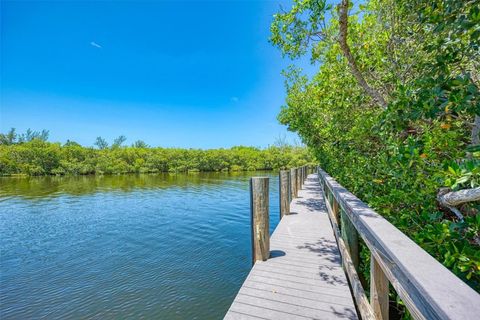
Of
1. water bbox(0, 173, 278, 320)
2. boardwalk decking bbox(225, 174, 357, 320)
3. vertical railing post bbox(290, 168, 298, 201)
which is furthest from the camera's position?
vertical railing post bbox(290, 168, 298, 201)

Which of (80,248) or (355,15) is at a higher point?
(355,15)

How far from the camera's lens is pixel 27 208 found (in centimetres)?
1298

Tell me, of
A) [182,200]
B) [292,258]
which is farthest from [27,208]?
[292,258]

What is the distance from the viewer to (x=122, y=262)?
264 inches

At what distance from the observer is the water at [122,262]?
4832 millimetres

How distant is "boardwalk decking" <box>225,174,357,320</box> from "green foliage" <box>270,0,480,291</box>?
1159 mm

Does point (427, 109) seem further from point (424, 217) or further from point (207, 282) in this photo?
point (207, 282)

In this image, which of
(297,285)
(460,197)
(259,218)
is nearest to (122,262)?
(259,218)

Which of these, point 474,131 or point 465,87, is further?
point 474,131

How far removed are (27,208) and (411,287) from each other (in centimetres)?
1696

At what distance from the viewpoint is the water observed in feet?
15.9

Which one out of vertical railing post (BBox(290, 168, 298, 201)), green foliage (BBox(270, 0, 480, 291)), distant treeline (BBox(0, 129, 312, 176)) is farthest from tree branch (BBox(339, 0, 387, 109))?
distant treeline (BBox(0, 129, 312, 176))

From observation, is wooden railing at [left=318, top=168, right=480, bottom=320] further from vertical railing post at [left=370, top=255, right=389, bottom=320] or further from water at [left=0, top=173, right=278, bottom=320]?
water at [left=0, top=173, right=278, bottom=320]

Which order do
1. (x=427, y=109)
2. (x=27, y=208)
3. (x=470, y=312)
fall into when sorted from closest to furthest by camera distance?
(x=470, y=312) → (x=427, y=109) → (x=27, y=208)
